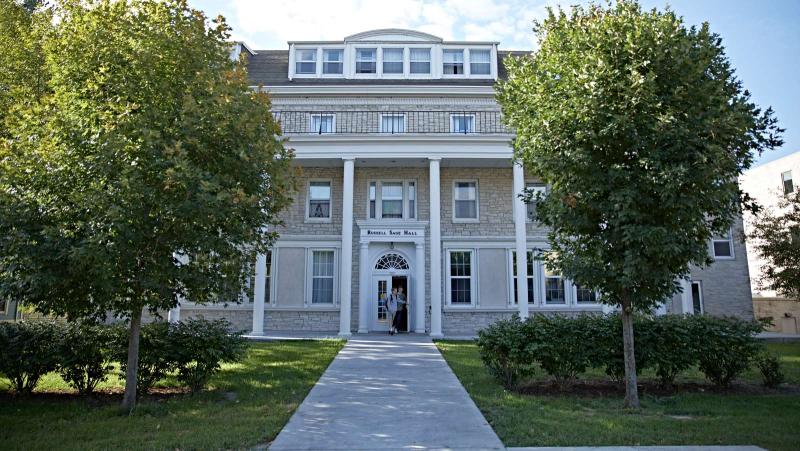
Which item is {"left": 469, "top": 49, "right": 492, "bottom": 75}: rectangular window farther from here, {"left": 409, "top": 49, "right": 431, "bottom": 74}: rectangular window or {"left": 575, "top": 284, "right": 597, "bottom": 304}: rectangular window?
{"left": 575, "top": 284, "right": 597, "bottom": 304}: rectangular window

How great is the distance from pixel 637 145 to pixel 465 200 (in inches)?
481

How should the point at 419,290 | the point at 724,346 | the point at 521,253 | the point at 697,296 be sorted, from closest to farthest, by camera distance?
the point at 724,346 → the point at 521,253 → the point at 419,290 → the point at 697,296

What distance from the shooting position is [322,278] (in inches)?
741

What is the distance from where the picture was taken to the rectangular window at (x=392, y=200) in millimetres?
18886

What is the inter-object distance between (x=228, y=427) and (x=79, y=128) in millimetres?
4275

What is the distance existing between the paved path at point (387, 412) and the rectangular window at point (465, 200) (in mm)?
8865

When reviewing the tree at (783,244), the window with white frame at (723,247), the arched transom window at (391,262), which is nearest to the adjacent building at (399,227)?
the arched transom window at (391,262)

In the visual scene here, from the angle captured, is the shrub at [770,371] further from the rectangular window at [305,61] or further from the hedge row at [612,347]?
the rectangular window at [305,61]

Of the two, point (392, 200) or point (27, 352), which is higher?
point (392, 200)

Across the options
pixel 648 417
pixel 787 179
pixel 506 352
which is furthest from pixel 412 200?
pixel 787 179

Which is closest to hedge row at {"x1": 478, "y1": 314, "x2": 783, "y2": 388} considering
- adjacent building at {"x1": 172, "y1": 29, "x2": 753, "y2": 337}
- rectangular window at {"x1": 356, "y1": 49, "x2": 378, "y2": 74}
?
adjacent building at {"x1": 172, "y1": 29, "x2": 753, "y2": 337}

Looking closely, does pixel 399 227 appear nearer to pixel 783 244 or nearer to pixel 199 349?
pixel 199 349

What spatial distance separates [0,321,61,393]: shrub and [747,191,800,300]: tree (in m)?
17.9

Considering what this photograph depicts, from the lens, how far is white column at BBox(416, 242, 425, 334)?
1730 cm
